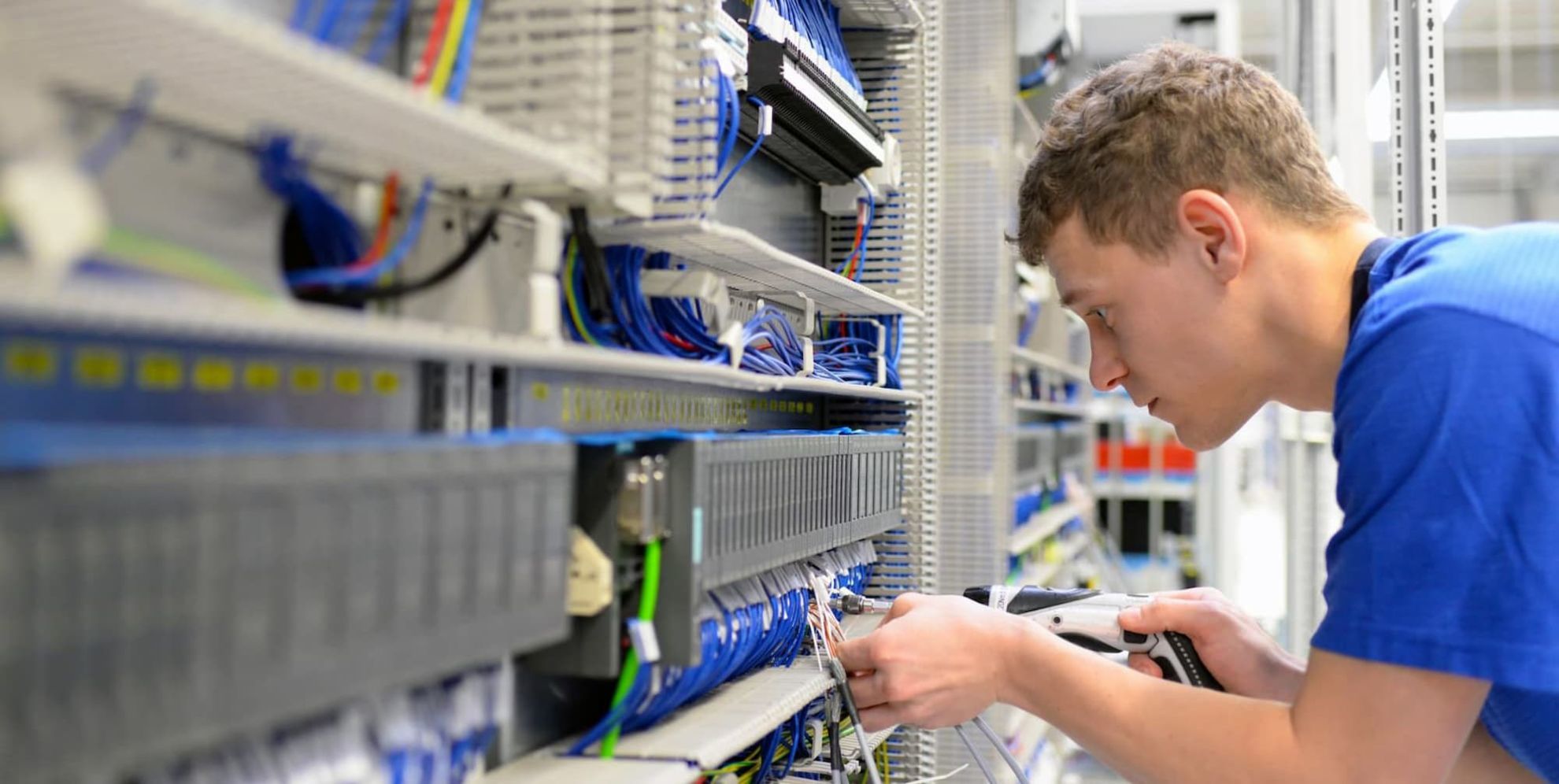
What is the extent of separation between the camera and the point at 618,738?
1.19 meters

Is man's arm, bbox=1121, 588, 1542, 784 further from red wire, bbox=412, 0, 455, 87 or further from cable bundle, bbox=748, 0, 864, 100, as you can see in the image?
red wire, bbox=412, 0, 455, 87

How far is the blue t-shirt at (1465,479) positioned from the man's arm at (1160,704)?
0.05 metres

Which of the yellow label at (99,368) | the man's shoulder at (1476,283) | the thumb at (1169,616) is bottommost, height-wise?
the thumb at (1169,616)

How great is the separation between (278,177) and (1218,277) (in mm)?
956

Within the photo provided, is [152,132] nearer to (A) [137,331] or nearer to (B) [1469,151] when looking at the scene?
(A) [137,331]

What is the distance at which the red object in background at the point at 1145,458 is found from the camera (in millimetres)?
7105

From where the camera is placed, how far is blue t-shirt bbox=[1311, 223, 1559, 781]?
0.98 meters

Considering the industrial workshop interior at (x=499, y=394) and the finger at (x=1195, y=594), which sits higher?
the industrial workshop interior at (x=499, y=394)

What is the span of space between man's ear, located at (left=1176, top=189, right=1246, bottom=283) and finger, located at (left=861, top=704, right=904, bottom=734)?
2.15ft

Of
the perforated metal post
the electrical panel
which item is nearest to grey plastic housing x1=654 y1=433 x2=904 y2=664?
the electrical panel

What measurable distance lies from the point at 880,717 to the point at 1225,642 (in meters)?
0.51

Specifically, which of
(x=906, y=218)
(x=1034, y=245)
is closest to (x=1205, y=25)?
(x=906, y=218)

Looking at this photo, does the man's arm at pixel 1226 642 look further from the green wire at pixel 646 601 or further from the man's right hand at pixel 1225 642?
the green wire at pixel 646 601

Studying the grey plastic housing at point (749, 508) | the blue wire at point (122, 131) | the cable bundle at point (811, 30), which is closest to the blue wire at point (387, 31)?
the blue wire at point (122, 131)
